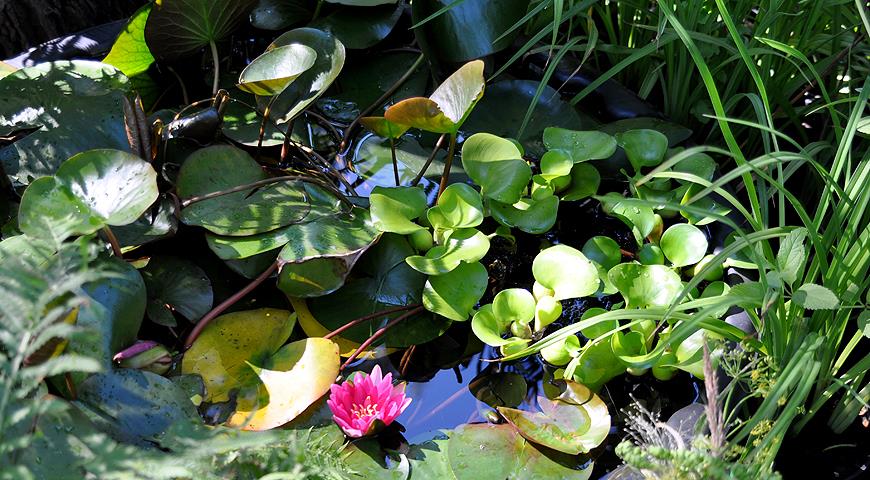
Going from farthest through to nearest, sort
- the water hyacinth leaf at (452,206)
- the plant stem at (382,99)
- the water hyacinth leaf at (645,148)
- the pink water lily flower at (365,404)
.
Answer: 1. the plant stem at (382,99)
2. the water hyacinth leaf at (645,148)
3. the water hyacinth leaf at (452,206)
4. the pink water lily flower at (365,404)

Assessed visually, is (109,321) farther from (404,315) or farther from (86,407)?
(404,315)

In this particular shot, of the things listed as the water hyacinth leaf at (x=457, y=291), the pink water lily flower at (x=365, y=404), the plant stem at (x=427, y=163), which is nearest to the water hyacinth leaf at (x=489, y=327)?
the water hyacinth leaf at (x=457, y=291)

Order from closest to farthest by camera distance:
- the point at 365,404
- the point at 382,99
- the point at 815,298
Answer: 1. the point at 815,298
2. the point at 365,404
3. the point at 382,99

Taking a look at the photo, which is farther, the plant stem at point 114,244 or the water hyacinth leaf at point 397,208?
the water hyacinth leaf at point 397,208

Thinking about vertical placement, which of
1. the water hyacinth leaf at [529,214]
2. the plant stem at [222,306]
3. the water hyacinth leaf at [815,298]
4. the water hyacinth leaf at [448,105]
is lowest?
the plant stem at [222,306]

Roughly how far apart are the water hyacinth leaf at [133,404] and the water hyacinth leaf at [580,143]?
2.52 ft

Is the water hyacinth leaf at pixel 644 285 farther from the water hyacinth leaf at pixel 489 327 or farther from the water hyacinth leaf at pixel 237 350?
the water hyacinth leaf at pixel 237 350

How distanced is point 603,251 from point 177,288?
71cm

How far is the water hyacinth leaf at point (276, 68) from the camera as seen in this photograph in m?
1.18

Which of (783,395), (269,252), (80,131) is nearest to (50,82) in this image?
(80,131)

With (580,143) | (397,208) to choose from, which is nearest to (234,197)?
(397,208)

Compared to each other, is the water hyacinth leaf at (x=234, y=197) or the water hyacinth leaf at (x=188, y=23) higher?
the water hyacinth leaf at (x=188, y=23)

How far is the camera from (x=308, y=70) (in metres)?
1.30

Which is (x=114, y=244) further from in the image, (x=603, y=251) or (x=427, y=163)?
(x=603, y=251)
